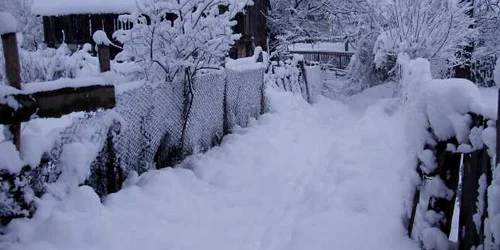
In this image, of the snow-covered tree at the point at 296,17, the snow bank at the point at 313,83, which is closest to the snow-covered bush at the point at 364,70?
the snow bank at the point at 313,83

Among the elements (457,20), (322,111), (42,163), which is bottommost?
(322,111)

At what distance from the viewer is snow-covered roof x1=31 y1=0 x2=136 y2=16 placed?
1623 cm

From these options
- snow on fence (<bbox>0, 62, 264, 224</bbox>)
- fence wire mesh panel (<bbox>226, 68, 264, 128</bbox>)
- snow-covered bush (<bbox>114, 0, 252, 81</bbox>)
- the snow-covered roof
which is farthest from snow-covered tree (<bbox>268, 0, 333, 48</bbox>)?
snow-covered bush (<bbox>114, 0, 252, 81</bbox>)

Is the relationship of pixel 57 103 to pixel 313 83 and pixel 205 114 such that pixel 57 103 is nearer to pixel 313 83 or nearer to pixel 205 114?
pixel 205 114

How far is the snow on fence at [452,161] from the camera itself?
2.81 metres

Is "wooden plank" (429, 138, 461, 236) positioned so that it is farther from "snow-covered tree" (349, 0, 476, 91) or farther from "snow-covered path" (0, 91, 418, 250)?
"snow-covered tree" (349, 0, 476, 91)

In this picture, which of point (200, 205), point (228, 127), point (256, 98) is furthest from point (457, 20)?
point (200, 205)

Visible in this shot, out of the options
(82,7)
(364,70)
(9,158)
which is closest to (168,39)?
(9,158)

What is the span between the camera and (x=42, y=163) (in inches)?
159

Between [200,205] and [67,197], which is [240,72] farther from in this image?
[67,197]

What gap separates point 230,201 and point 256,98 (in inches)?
197

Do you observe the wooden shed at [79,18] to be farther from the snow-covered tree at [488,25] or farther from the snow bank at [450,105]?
the snow-covered tree at [488,25]

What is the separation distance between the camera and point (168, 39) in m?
6.61

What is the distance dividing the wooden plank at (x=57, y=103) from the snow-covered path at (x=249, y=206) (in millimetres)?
778
